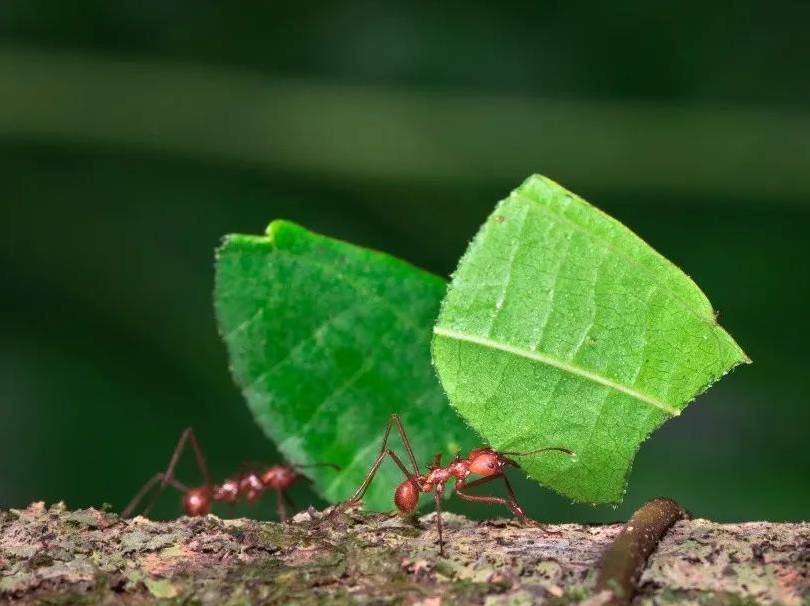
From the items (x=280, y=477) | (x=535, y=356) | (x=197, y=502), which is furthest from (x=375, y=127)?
(x=535, y=356)

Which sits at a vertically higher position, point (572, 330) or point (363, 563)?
point (572, 330)

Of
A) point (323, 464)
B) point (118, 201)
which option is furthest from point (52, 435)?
point (323, 464)

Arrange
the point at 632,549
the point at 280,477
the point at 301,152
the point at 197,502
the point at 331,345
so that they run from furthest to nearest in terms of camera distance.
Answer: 1. the point at 301,152
2. the point at 280,477
3. the point at 197,502
4. the point at 331,345
5. the point at 632,549

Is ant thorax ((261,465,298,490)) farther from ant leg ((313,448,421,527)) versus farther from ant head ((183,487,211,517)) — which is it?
ant leg ((313,448,421,527))

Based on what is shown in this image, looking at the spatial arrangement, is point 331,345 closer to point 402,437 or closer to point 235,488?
point 402,437

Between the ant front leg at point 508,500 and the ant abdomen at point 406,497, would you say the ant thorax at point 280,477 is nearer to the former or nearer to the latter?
the ant front leg at point 508,500

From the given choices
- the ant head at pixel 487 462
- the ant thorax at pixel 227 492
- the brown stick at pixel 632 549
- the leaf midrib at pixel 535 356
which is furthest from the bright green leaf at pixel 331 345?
the ant thorax at pixel 227 492

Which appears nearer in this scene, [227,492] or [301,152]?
[227,492]

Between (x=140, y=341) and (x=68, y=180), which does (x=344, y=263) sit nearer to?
(x=140, y=341)
